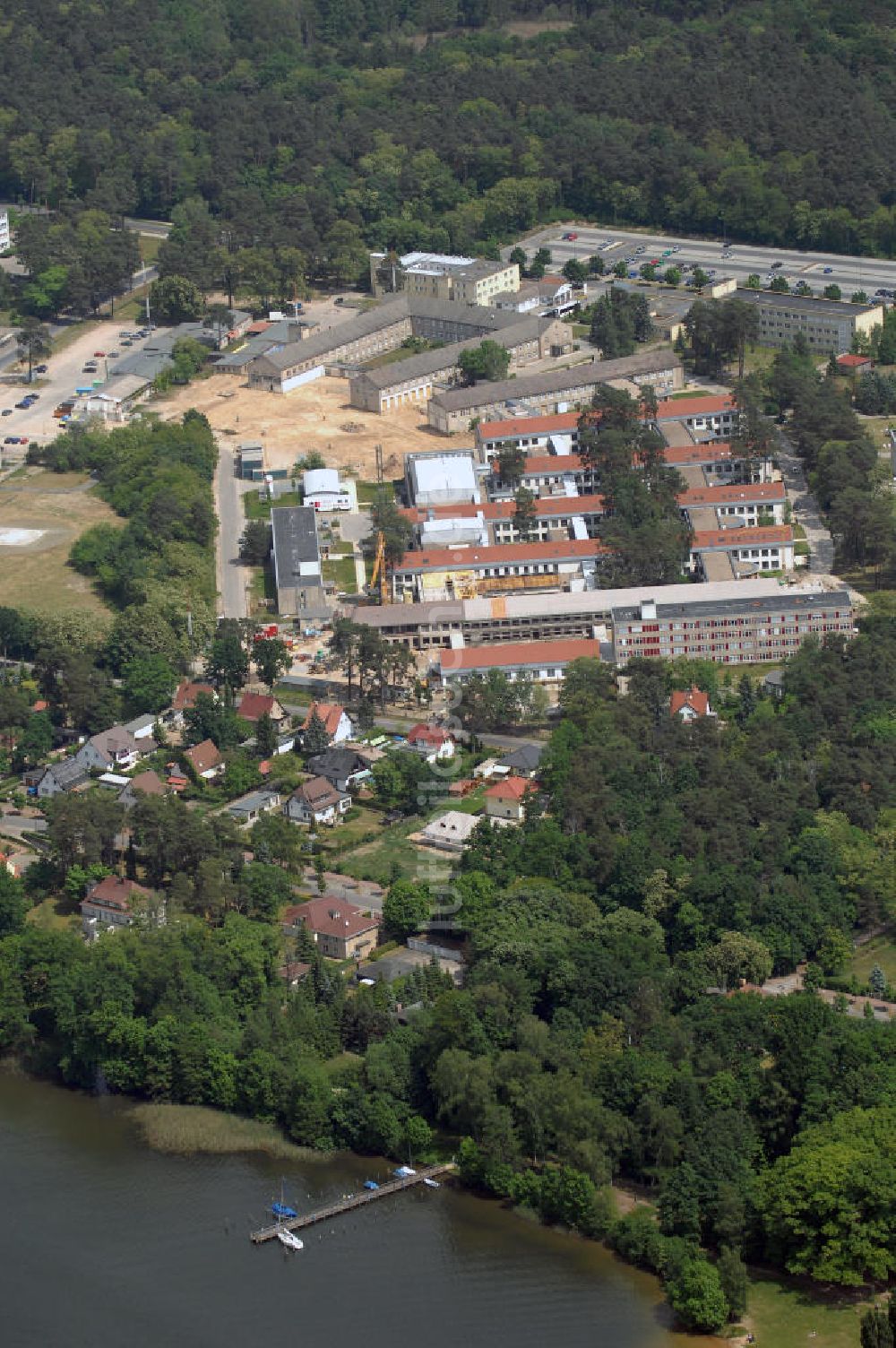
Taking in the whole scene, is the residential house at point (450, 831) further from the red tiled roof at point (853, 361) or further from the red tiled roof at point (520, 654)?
the red tiled roof at point (853, 361)

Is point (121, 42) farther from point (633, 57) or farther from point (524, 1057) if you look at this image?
point (524, 1057)

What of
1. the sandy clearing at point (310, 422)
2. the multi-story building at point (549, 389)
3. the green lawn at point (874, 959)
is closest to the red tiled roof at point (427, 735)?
the green lawn at point (874, 959)

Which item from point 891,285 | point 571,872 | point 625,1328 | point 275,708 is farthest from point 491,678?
point 891,285

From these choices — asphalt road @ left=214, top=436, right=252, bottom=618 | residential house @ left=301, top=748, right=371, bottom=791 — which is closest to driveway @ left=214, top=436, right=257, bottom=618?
asphalt road @ left=214, top=436, right=252, bottom=618

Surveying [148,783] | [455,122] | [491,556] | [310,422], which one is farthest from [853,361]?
[148,783]

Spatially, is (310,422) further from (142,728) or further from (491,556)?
(142,728)
